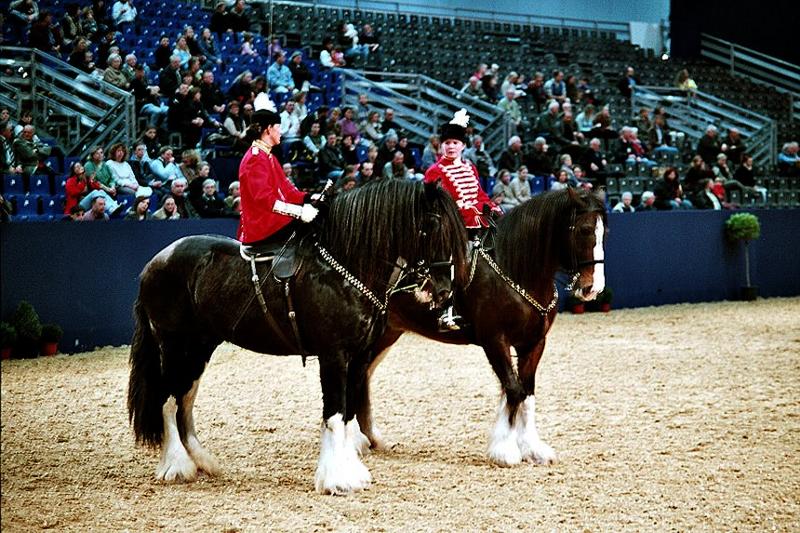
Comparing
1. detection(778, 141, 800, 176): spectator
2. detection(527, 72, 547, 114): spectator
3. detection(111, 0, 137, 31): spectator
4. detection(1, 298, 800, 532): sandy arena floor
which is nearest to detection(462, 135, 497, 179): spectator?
detection(527, 72, 547, 114): spectator

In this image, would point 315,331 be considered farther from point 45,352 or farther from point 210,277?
point 45,352

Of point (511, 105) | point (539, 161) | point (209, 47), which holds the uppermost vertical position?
point (209, 47)

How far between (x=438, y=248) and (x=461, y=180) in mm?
1701

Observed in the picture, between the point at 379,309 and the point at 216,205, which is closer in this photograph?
the point at 379,309

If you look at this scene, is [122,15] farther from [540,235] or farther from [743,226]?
[540,235]

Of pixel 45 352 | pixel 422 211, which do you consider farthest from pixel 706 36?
pixel 422 211

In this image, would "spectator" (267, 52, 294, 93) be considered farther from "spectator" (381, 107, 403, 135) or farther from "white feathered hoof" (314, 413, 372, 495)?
"white feathered hoof" (314, 413, 372, 495)

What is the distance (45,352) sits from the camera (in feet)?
33.9

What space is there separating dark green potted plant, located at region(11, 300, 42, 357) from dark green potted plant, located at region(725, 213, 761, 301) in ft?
36.2

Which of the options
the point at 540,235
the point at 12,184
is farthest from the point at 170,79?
the point at 540,235

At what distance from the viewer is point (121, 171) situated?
11875mm

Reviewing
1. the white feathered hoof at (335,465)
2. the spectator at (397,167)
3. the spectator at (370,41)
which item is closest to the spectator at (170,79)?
the spectator at (397,167)

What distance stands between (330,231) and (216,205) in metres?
6.78

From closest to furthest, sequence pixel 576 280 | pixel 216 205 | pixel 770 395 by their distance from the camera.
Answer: pixel 576 280, pixel 770 395, pixel 216 205
